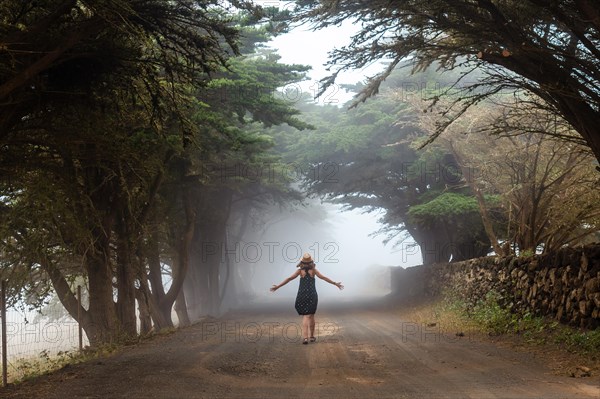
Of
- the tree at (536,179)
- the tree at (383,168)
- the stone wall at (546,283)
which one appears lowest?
the stone wall at (546,283)

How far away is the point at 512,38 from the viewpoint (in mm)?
10219

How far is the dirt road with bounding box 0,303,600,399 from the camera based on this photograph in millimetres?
7715

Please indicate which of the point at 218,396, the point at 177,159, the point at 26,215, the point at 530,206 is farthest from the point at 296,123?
the point at 218,396

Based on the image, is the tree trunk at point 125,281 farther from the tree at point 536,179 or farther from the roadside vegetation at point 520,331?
the tree at point 536,179

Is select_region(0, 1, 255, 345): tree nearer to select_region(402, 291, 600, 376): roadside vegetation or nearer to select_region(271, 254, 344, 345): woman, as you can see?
select_region(271, 254, 344, 345): woman

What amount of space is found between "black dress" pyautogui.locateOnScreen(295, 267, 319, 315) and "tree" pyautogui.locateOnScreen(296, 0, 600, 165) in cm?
510

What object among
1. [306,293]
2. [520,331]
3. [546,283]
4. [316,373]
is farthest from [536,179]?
[316,373]

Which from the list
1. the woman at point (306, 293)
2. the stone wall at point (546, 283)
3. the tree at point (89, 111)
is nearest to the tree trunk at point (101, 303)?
the tree at point (89, 111)

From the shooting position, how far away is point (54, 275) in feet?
55.1

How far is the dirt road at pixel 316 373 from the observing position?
7.71 m

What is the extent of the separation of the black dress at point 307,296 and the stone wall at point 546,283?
4865 millimetres

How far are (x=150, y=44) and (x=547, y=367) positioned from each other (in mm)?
7462

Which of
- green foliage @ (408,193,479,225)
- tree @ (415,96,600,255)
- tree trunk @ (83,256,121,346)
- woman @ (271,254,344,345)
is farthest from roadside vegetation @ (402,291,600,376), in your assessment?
tree trunk @ (83,256,121,346)

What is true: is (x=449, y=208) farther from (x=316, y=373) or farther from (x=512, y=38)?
(x=316, y=373)
